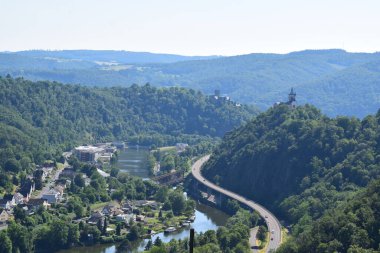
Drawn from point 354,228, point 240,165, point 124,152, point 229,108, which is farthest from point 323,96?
point 354,228

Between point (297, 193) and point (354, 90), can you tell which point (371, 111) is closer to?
point (354, 90)

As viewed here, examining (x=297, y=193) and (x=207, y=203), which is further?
(x=207, y=203)

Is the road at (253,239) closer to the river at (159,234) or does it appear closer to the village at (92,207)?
the river at (159,234)

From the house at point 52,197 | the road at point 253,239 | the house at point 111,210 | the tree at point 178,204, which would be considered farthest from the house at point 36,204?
the road at point 253,239

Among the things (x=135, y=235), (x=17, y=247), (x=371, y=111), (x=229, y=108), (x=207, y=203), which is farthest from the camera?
(x=371, y=111)

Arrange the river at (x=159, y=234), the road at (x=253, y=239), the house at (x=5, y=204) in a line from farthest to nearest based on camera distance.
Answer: the house at (x=5, y=204) → the river at (x=159, y=234) → the road at (x=253, y=239)

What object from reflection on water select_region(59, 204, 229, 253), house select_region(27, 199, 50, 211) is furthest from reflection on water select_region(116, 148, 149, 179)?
house select_region(27, 199, 50, 211)

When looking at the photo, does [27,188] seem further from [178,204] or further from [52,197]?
[178,204]
